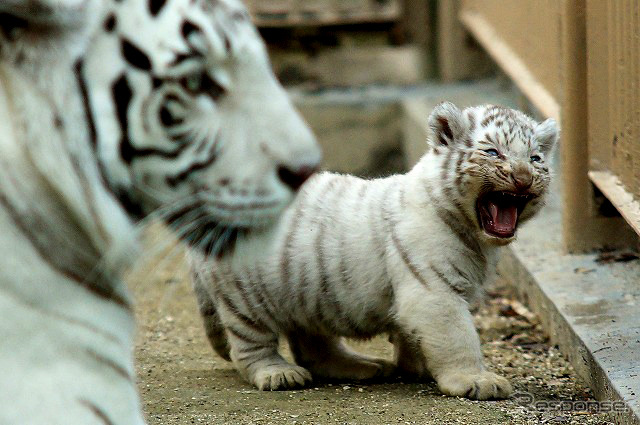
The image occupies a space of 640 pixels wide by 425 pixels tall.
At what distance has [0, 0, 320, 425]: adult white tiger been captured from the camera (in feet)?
5.55

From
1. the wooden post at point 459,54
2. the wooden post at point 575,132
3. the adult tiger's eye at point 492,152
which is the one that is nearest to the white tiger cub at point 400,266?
the adult tiger's eye at point 492,152

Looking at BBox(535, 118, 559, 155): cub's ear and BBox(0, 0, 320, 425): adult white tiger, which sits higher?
BBox(0, 0, 320, 425): adult white tiger

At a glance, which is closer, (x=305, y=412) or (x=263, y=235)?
(x=263, y=235)

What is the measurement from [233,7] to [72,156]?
366 millimetres

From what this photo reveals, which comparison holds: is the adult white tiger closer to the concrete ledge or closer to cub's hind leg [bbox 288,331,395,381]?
the concrete ledge

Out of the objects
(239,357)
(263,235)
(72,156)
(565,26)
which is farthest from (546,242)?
(72,156)

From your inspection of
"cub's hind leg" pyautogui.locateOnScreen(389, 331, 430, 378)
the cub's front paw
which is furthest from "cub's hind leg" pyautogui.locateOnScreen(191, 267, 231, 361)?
the cub's front paw

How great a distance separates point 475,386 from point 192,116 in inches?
75.6

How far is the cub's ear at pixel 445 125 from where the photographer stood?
363cm

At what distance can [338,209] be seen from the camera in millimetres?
3826

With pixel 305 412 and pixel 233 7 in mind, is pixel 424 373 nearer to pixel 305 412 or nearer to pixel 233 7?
pixel 305 412

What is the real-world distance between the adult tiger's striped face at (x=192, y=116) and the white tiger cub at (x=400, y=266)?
1.69 m

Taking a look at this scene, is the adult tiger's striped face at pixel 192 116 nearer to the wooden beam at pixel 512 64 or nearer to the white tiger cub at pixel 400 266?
the white tiger cub at pixel 400 266

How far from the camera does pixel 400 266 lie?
362 centimetres
